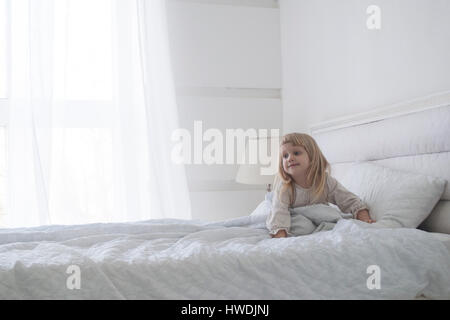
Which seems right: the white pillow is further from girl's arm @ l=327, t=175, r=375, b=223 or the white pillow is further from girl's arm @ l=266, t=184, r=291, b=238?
girl's arm @ l=266, t=184, r=291, b=238

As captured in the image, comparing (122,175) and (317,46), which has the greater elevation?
(317,46)

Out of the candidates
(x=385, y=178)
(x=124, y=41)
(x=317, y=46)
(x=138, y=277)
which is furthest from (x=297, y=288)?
(x=124, y=41)

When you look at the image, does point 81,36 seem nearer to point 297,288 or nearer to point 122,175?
point 122,175

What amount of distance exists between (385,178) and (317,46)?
147 centimetres

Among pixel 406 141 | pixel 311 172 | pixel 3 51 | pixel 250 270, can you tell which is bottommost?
pixel 250 270

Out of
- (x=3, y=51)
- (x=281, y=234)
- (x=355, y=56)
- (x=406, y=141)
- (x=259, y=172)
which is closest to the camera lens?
(x=281, y=234)

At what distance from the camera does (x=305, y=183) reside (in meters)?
1.89

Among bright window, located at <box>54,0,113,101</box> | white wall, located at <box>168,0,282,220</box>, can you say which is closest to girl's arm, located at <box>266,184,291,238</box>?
white wall, located at <box>168,0,282,220</box>

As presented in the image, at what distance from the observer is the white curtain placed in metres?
3.18

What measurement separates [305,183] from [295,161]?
10 centimetres

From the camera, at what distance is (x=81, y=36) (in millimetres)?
3371

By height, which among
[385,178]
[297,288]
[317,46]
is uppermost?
[317,46]

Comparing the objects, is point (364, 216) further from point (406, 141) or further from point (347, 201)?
point (406, 141)

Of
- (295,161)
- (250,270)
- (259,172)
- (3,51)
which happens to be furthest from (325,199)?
(3,51)
